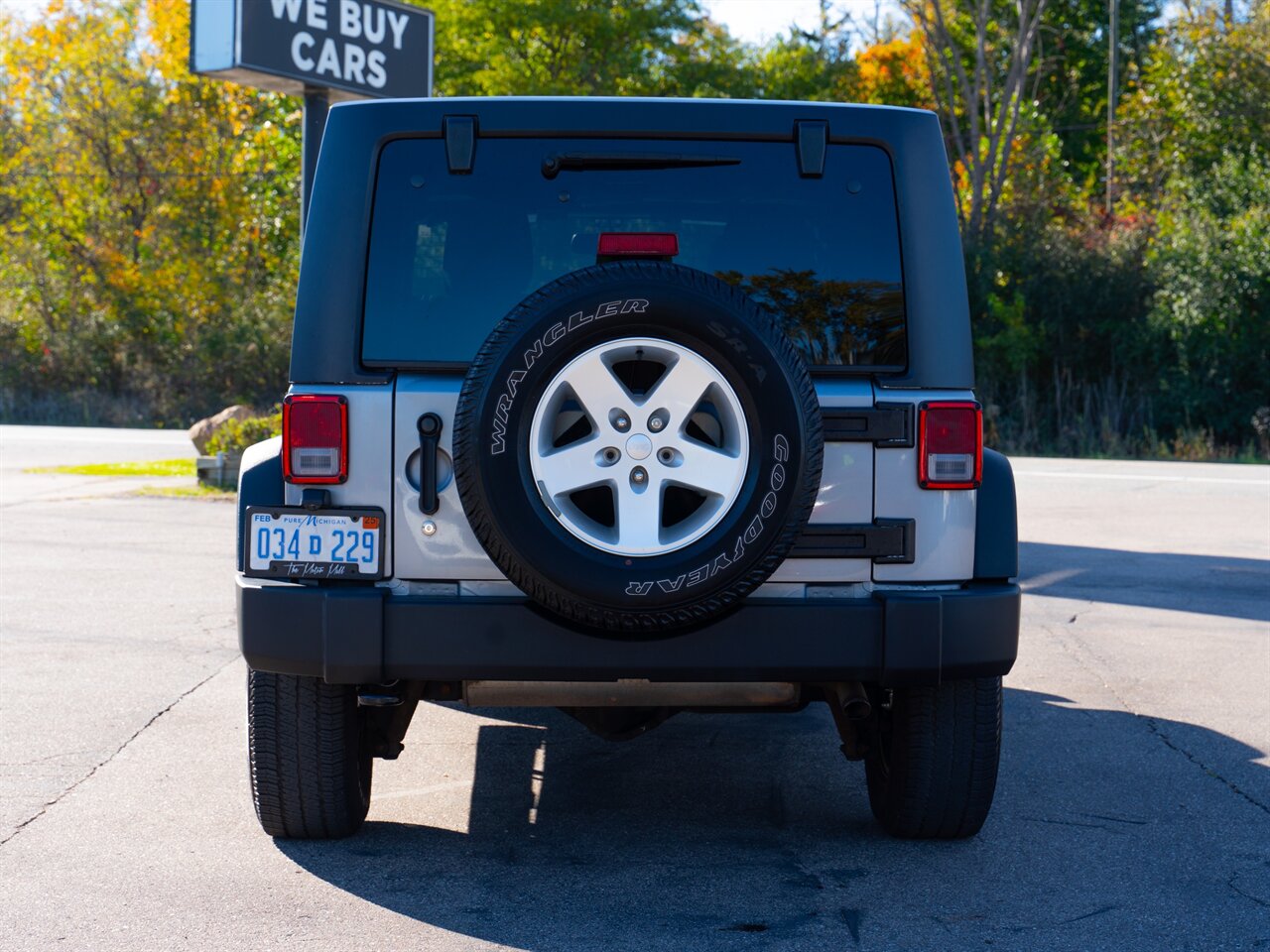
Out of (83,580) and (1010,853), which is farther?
(83,580)

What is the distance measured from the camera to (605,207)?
4.06 metres

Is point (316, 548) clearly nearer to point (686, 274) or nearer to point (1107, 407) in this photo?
point (686, 274)

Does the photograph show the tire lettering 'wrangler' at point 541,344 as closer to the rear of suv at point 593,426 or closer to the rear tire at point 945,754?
the rear of suv at point 593,426

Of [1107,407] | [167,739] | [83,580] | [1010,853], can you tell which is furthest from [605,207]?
[1107,407]

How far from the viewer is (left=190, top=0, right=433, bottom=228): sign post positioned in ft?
40.1

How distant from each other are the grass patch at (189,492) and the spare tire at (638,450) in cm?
1114

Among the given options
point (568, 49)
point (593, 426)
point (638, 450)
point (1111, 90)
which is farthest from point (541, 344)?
point (1111, 90)

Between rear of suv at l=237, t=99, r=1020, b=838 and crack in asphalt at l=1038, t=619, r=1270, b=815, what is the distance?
1.46 m

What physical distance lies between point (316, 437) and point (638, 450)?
3.00 feet

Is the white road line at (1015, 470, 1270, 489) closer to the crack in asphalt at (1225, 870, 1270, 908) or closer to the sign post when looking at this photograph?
the sign post

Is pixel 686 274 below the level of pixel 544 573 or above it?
above

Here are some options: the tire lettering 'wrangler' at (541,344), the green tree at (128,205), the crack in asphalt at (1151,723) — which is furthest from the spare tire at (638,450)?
the green tree at (128,205)

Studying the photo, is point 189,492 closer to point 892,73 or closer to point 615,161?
point 615,161

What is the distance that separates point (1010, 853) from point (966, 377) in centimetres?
141
